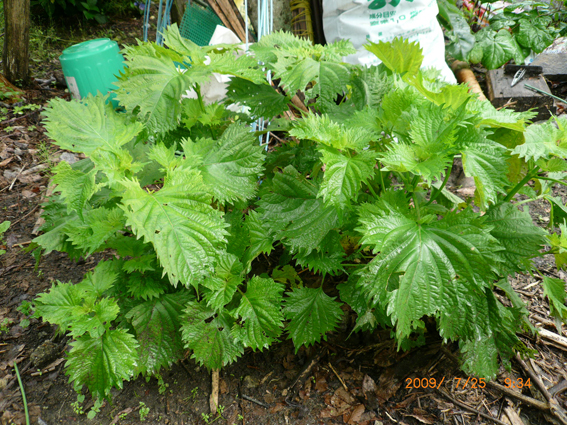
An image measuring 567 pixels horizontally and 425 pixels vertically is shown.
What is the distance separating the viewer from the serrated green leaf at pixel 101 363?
1.10 metres

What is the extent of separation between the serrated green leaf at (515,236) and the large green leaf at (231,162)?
2.35 feet

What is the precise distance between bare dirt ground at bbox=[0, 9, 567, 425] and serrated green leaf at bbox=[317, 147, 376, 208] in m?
0.73

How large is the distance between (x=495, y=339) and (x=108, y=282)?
1235 mm

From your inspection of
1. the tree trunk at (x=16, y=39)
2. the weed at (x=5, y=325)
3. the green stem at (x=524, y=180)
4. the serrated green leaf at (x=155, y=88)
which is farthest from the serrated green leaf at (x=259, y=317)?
the tree trunk at (x=16, y=39)

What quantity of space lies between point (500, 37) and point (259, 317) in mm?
2765

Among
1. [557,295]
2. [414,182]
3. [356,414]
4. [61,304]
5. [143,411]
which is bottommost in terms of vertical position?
Result: [356,414]

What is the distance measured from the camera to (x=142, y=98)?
1103 mm

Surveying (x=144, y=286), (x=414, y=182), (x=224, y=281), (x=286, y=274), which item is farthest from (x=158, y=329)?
(x=414, y=182)

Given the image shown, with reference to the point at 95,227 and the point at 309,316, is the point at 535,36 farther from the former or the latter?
the point at 95,227

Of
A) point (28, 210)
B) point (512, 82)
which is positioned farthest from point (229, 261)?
point (512, 82)

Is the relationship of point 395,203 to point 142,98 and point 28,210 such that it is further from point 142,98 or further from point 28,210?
point 28,210

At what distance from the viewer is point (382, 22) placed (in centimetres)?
239

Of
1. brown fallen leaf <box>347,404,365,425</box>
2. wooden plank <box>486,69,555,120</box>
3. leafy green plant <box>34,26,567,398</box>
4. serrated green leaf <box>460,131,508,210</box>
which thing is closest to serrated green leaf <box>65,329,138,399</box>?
leafy green plant <box>34,26,567,398</box>

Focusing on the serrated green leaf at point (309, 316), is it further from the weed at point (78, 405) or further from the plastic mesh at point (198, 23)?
the plastic mesh at point (198, 23)
